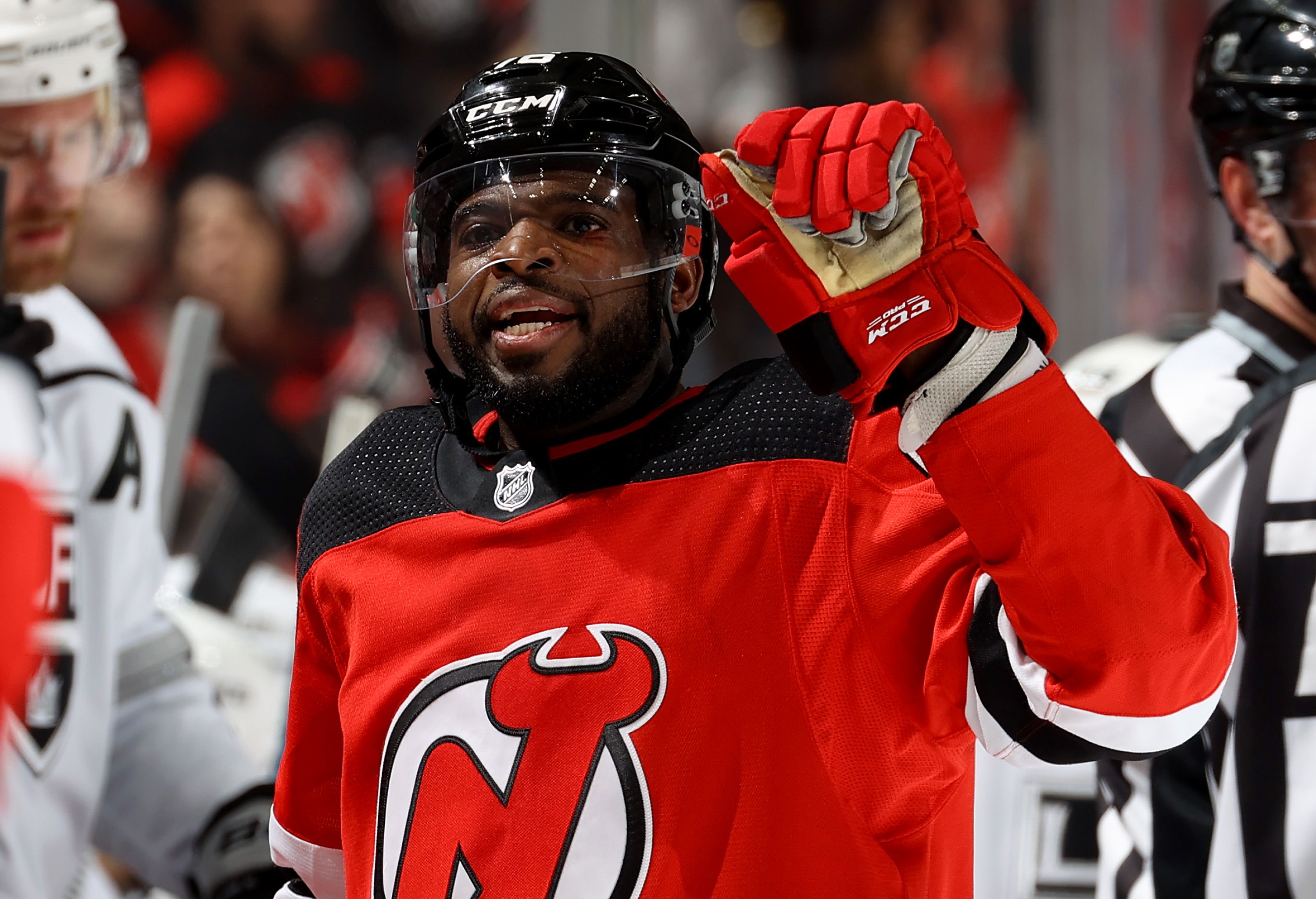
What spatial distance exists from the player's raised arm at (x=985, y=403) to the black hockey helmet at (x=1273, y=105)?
1190 millimetres

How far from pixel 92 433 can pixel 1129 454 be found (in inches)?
62.4

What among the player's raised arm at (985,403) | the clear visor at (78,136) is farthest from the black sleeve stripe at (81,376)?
the player's raised arm at (985,403)

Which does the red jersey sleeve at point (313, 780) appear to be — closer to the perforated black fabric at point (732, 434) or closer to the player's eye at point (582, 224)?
the perforated black fabric at point (732, 434)

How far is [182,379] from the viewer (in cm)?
267

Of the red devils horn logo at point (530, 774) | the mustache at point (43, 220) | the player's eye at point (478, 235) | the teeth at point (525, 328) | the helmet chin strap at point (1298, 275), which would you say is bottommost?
the helmet chin strap at point (1298, 275)

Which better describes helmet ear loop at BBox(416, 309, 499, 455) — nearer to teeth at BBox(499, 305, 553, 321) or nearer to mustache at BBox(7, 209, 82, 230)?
teeth at BBox(499, 305, 553, 321)

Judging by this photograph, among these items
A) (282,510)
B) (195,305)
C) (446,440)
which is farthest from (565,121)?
(282,510)

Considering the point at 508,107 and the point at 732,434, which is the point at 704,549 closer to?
the point at 732,434

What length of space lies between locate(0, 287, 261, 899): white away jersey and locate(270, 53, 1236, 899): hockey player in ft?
2.36

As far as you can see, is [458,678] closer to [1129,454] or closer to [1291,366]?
[1129,454]

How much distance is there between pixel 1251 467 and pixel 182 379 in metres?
1.79

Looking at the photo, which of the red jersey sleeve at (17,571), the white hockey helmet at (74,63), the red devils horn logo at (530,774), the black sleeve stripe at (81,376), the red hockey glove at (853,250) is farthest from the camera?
the black sleeve stripe at (81,376)

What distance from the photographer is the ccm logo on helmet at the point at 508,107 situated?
4.89 feet

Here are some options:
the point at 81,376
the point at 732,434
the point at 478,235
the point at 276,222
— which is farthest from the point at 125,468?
the point at 732,434
